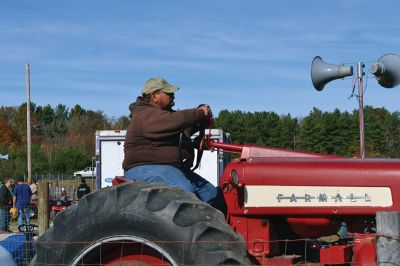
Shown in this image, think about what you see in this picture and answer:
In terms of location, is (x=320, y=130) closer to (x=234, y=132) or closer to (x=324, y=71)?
(x=234, y=132)

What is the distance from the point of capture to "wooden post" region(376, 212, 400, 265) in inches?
168

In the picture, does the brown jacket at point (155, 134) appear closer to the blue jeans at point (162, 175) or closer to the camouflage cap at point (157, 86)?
the blue jeans at point (162, 175)

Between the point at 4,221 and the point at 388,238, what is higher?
the point at 388,238

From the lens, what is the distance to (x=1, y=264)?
5.25 metres

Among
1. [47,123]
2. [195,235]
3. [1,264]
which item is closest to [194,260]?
[195,235]

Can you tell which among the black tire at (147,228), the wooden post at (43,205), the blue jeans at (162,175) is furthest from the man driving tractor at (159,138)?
the wooden post at (43,205)

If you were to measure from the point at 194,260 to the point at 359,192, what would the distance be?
4.80 feet

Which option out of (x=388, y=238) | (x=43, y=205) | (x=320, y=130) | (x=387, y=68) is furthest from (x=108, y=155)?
(x=320, y=130)

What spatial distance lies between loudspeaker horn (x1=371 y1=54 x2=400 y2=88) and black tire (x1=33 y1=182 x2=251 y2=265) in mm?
7037

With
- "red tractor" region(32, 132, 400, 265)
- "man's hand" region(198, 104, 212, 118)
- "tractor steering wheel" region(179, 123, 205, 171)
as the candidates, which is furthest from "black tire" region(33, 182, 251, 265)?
"man's hand" region(198, 104, 212, 118)

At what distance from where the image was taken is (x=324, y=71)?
1070cm

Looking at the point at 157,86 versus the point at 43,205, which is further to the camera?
the point at 43,205

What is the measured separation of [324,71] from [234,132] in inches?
2371

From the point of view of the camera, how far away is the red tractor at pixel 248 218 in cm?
Result: 416
